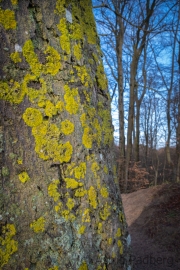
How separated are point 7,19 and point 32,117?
46 centimetres

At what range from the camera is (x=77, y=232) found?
940 millimetres

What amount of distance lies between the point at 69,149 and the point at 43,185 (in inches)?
8.1

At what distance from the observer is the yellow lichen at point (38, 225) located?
864 millimetres

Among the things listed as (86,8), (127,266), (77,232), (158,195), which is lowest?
(158,195)

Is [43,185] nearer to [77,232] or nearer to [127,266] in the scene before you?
[77,232]

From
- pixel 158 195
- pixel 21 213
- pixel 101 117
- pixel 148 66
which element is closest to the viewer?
pixel 21 213

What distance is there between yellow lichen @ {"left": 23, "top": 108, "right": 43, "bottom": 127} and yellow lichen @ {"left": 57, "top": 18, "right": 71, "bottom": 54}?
37 cm

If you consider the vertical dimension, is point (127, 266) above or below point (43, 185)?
below

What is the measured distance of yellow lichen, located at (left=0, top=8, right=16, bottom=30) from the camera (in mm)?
935

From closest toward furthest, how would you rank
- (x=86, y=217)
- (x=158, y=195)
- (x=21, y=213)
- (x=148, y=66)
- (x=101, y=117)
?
(x=21, y=213)
(x=86, y=217)
(x=101, y=117)
(x=158, y=195)
(x=148, y=66)

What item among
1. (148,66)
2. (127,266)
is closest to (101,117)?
(127,266)

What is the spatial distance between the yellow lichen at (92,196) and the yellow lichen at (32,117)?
405 millimetres

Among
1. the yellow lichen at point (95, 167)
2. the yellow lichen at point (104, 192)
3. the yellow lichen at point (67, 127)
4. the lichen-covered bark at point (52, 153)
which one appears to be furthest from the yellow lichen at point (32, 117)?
the yellow lichen at point (104, 192)

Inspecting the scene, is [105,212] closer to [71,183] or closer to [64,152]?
[71,183]
